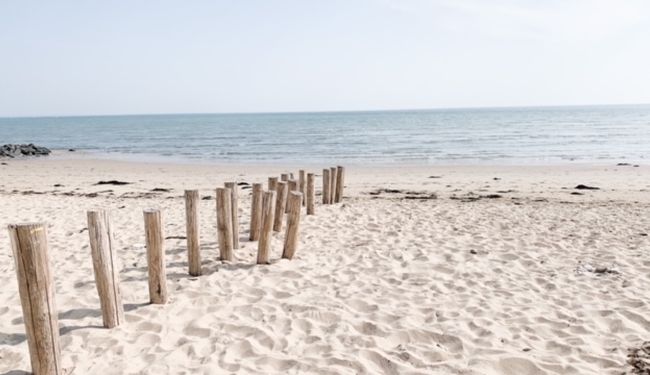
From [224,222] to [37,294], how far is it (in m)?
3.23

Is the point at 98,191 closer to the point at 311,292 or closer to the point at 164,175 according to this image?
the point at 164,175

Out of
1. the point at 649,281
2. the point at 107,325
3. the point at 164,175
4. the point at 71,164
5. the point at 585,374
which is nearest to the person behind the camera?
the point at 585,374

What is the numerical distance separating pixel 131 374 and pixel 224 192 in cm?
318

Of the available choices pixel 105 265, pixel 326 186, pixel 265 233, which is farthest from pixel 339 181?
pixel 105 265

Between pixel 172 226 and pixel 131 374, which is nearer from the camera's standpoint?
pixel 131 374

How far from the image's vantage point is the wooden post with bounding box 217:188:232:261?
6.81m

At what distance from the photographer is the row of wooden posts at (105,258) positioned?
143 inches

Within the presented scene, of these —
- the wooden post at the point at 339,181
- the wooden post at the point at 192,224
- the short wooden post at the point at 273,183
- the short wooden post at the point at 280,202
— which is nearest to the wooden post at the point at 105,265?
the wooden post at the point at 192,224

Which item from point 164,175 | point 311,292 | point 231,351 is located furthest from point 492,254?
point 164,175

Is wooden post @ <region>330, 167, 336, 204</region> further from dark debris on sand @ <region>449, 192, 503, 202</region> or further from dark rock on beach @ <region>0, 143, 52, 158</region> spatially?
dark rock on beach @ <region>0, 143, 52, 158</region>

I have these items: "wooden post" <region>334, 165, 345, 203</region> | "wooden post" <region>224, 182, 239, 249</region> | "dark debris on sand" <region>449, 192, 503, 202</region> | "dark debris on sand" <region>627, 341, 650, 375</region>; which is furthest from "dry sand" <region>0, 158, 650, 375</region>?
"dark debris on sand" <region>449, 192, 503, 202</region>

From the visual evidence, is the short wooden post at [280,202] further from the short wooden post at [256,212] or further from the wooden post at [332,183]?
the wooden post at [332,183]

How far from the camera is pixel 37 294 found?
3.69 meters

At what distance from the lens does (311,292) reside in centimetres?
579
